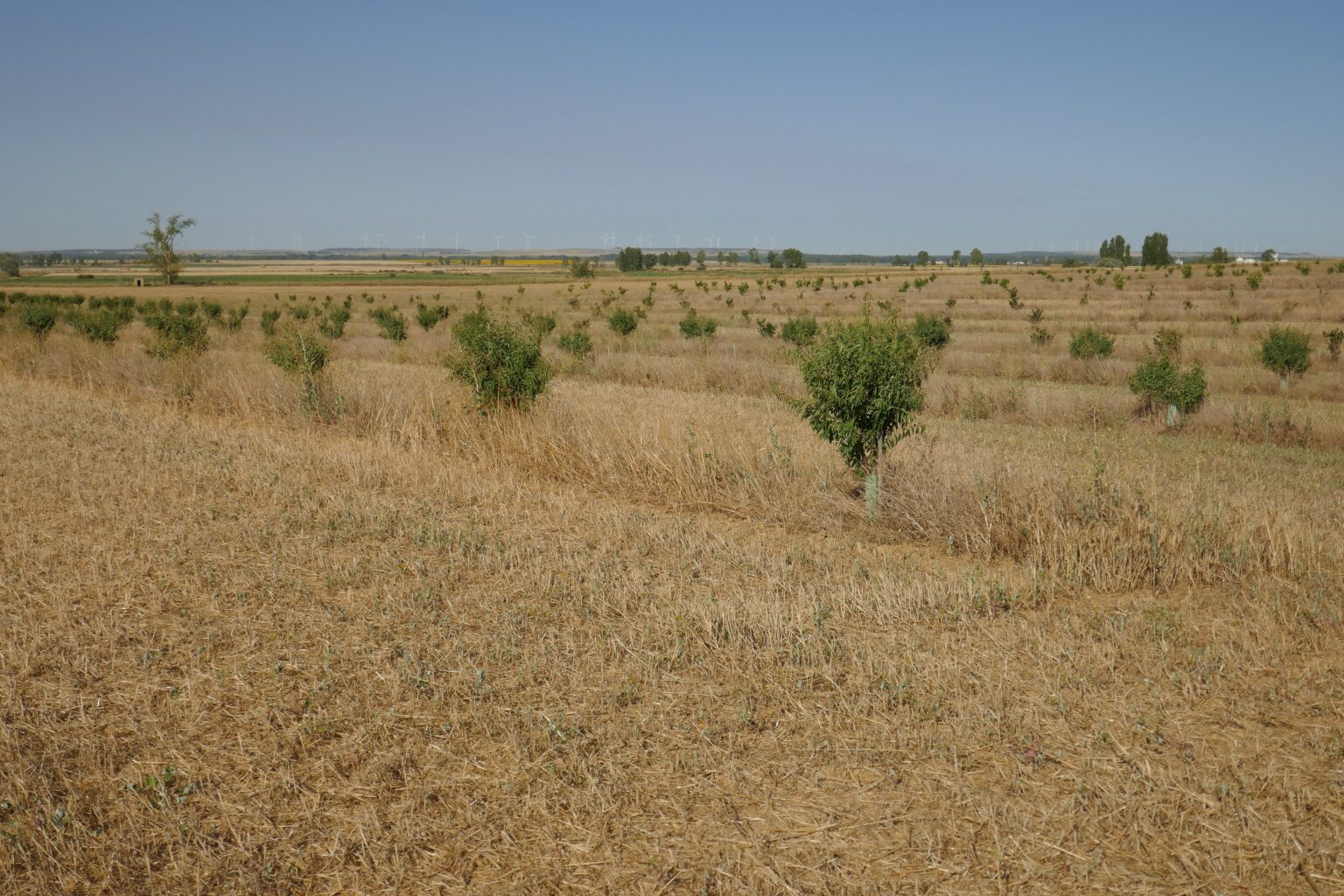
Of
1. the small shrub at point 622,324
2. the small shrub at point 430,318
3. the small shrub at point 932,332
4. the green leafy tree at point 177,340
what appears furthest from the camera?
the small shrub at point 430,318

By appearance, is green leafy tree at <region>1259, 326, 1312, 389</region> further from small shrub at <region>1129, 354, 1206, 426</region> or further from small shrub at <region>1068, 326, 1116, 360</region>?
small shrub at <region>1129, 354, 1206, 426</region>

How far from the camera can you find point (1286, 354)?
18.9 m

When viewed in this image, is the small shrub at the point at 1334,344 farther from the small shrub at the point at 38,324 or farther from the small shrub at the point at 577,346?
the small shrub at the point at 38,324

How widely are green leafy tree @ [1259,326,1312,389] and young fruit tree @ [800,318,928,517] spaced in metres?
15.0

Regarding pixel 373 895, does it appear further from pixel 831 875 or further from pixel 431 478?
pixel 431 478

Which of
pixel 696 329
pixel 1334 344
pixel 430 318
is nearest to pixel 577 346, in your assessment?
pixel 696 329

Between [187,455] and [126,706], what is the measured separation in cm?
667

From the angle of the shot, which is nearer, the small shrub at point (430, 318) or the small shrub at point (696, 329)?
the small shrub at point (696, 329)

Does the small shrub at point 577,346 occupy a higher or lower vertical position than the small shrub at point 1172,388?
higher

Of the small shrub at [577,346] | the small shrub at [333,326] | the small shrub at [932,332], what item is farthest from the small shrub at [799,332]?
the small shrub at [333,326]

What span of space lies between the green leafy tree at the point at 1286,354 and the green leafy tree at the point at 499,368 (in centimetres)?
1625

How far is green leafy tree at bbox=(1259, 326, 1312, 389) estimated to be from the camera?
61.8 ft

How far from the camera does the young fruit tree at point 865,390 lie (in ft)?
26.1

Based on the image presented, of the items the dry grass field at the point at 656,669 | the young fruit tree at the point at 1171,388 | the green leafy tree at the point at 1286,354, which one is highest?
the green leafy tree at the point at 1286,354
